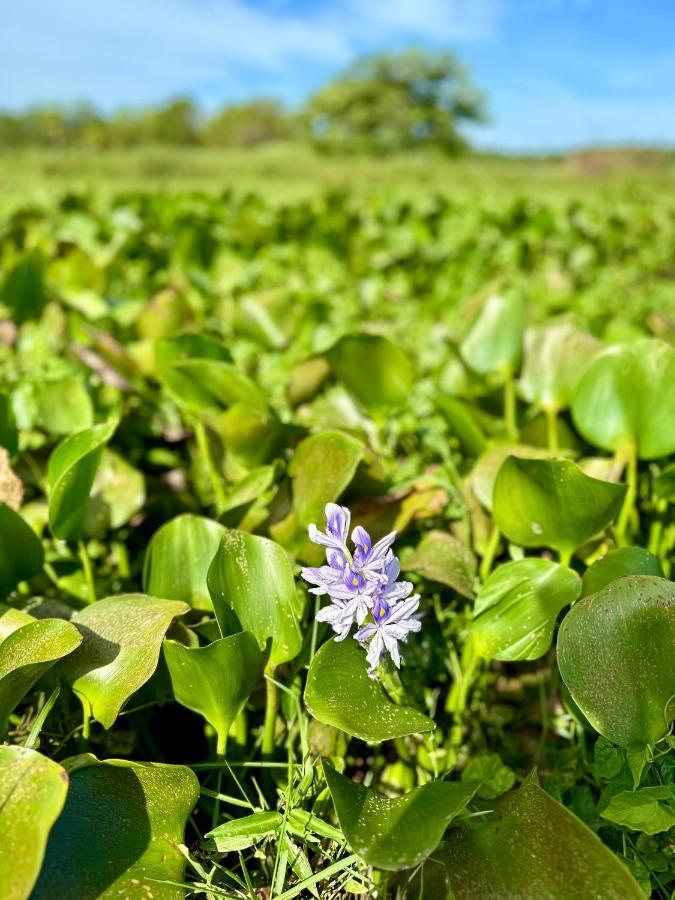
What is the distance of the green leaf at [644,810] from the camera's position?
2.77 feet

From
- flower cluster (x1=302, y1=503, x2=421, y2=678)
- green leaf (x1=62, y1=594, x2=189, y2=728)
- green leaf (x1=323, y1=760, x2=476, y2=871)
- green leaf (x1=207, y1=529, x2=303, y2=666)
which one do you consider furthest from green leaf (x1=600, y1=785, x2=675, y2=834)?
green leaf (x1=62, y1=594, x2=189, y2=728)

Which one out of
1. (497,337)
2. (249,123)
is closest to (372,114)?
(249,123)

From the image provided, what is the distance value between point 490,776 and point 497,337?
2.96 ft

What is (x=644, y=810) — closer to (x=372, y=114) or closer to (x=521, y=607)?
(x=521, y=607)

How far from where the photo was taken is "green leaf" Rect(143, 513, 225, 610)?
1149 mm

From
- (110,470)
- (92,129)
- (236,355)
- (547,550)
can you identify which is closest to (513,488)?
(547,550)

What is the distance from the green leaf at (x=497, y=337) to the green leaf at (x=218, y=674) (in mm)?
920

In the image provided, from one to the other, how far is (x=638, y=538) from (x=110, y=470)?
96 cm

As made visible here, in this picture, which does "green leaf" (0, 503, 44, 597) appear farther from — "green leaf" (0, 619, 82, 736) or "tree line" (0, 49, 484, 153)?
"tree line" (0, 49, 484, 153)

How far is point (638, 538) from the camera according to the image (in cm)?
151

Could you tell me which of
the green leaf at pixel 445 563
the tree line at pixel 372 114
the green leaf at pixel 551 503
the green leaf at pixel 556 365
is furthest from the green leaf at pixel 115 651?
the tree line at pixel 372 114

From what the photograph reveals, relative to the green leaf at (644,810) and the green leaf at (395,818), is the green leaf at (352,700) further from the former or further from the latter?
the green leaf at (644,810)

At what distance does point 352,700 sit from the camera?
3.00 ft

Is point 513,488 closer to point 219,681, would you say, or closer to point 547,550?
point 547,550
